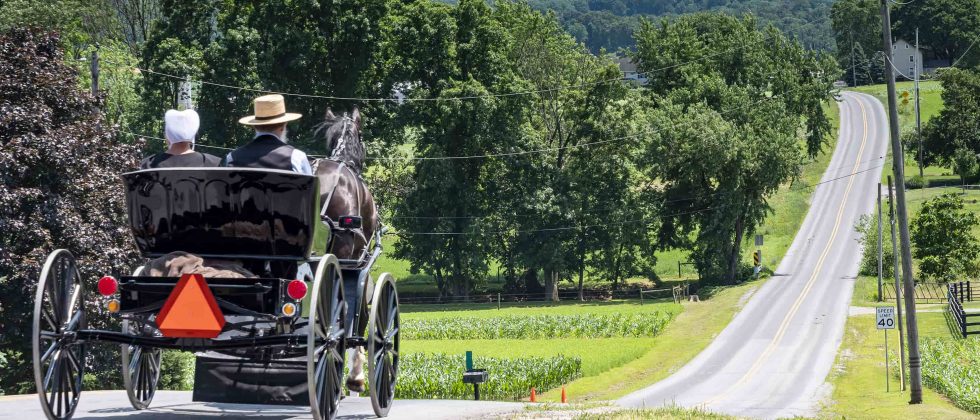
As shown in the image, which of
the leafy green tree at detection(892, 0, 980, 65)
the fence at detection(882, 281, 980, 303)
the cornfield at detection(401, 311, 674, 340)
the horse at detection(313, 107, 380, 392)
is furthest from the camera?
the leafy green tree at detection(892, 0, 980, 65)

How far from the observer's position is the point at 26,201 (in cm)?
2308

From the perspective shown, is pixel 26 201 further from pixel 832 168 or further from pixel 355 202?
pixel 832 168

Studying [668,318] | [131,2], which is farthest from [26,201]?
[131,2]

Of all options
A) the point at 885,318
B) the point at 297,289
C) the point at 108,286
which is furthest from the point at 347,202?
the point at 885,318

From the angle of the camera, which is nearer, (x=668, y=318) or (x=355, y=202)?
(x=355, y=202)

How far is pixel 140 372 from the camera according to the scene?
39.1ft

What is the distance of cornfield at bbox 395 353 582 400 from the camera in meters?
38.3

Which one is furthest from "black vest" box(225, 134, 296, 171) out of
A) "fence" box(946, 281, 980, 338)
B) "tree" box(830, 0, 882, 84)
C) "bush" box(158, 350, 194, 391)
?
"tree" box(830, 0, 882, 84)

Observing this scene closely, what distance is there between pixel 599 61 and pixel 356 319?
77.2 m

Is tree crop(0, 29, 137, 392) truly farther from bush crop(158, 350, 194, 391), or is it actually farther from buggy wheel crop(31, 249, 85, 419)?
buggy wheel crop(31, 249, 85, 419)

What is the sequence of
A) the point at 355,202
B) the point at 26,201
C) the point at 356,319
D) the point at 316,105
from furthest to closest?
the point at 316,105 < the point at 26,201 < the point at 355,202 < the point at 356,319

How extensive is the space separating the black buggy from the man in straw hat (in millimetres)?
477

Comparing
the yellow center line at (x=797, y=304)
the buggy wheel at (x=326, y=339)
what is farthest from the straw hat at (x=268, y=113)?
the yellow center line at (x=797, y=304)

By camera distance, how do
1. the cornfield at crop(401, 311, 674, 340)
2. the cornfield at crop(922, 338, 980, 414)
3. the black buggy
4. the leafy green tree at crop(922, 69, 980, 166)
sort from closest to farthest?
the black buggy, the cornfield at crop(922, 338, 980, 414), the cornfield at crop(401, 311, 674, 340), the leafy green tree at crop(922, 69, 980, 166)
